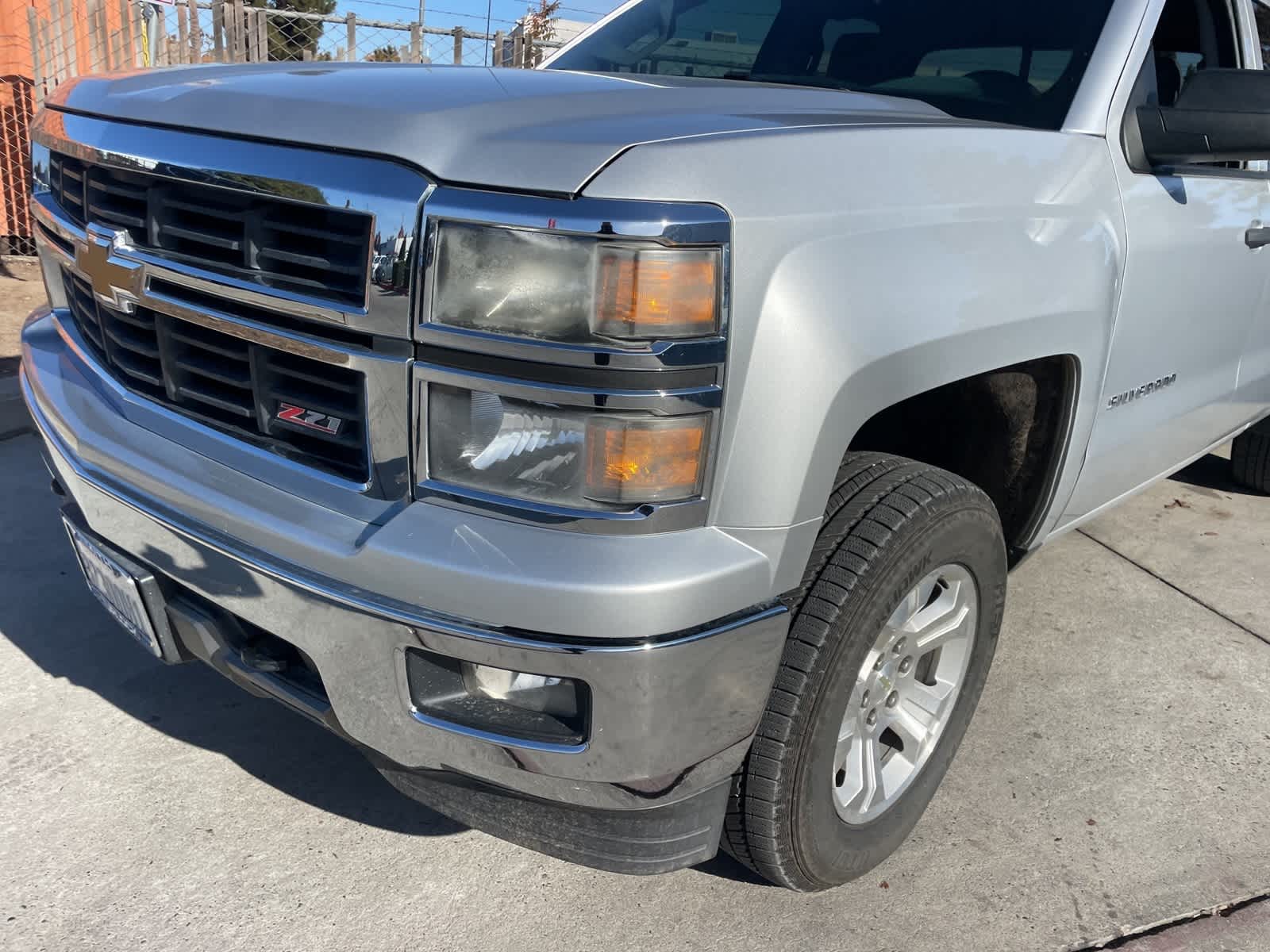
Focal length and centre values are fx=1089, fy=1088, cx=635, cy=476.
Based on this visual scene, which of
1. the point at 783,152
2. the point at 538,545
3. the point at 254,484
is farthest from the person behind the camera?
the point at 254,484

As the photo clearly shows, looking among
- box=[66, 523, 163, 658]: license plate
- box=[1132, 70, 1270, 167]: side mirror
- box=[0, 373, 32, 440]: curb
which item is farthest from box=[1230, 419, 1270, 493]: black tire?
box=[0, 373, 32, 440]: curb

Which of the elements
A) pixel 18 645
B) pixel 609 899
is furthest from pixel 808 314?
pixel 18 645

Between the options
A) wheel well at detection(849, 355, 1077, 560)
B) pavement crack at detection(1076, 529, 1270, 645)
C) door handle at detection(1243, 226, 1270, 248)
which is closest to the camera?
wheel well at detection(849, 355, 1077, 560)

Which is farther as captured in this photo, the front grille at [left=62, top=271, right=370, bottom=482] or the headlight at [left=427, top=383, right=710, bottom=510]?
the front grille at [left=62, top=271, right=370, bottom=482]

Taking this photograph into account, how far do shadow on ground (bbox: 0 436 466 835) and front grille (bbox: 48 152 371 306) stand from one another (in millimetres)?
1223

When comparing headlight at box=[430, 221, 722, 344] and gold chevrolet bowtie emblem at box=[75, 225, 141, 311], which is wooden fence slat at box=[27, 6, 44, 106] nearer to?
gold chevrolet bowtie emblem at box=[75, 225, 141, 311]

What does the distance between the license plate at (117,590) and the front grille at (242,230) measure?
593mm

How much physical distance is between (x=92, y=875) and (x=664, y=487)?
1.46 metres

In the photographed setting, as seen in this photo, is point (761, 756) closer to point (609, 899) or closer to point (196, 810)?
point (609, 899)

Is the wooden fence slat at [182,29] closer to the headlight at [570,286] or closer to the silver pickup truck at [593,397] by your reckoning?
the silver pickup truck at [593,397]

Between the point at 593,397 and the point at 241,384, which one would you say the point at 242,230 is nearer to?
the point at 241,384

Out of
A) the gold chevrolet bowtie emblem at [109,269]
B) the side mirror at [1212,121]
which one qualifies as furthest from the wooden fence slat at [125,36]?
the side mirror at [1212,121]

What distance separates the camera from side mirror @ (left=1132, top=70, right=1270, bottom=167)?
234cm

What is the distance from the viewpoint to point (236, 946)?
6.49 feet
